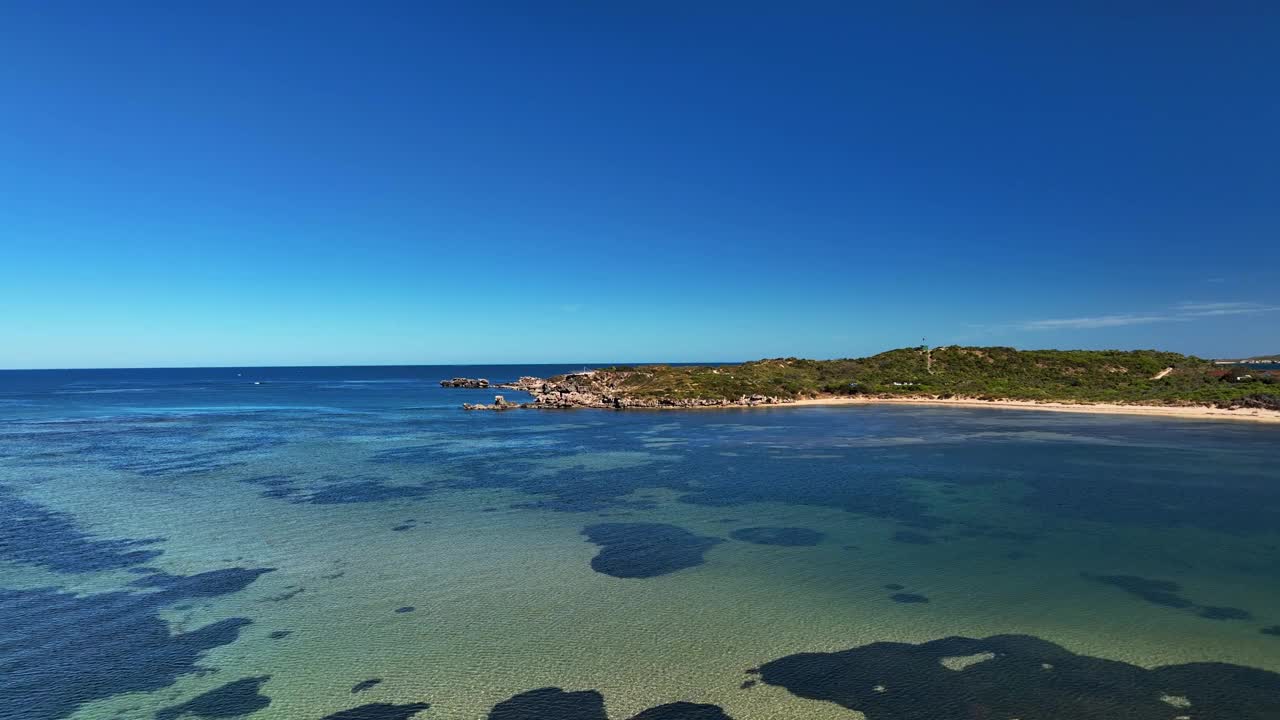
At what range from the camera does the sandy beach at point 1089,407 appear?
234 feet

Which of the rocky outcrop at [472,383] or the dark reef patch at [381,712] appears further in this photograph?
the rocky outcrop at [472,383]

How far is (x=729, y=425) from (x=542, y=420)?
78.4ft

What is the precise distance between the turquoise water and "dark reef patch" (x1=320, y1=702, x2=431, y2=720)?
7cm

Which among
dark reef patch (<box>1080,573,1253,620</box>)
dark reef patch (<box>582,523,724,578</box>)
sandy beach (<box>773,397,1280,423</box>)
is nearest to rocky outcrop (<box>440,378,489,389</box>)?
sandy beach (<box>773,397,1280,423</box>)

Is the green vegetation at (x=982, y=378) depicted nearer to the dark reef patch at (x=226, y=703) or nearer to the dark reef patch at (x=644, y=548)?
the dark reef patch at (x=644, y=548)

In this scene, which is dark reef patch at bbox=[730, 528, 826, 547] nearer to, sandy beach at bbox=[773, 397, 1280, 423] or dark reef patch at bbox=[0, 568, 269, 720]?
dark reef patch at bbox=[0, 568, 269, 720]

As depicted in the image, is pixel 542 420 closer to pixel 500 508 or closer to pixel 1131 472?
pixel 500 508

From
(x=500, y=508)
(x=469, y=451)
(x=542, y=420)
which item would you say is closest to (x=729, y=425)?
(x=542, y=420)

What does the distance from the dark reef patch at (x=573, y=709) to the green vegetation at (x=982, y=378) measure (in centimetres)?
8340

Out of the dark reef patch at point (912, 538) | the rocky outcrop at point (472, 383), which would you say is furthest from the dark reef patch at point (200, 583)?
the rocky outcrop at point (472, 383)

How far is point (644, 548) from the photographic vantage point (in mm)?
25000

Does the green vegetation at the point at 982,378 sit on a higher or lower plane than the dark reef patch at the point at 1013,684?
higher

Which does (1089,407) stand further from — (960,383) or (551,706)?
(551,706)

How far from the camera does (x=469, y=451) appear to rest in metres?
52.7
